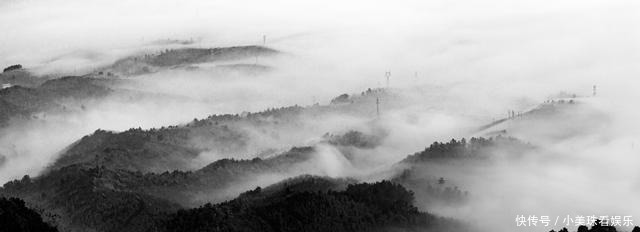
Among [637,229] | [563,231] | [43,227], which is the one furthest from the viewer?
[43,227]

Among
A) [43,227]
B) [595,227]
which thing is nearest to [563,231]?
[595,227]

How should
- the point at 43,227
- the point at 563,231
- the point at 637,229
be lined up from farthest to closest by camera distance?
the point at 43,227, the point at 563,231, the point at 637,229

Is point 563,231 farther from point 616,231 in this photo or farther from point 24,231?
point 24,231

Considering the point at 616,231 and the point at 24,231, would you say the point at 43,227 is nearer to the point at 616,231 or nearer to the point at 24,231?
the point at 24,231

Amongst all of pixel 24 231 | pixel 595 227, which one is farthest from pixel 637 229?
pixel 24 231

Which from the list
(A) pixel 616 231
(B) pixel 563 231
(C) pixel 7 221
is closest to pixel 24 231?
(C) pixel 7 221

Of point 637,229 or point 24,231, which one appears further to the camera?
point 24,231

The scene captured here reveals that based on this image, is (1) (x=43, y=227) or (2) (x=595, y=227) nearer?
(2) (x=595, y=227)
